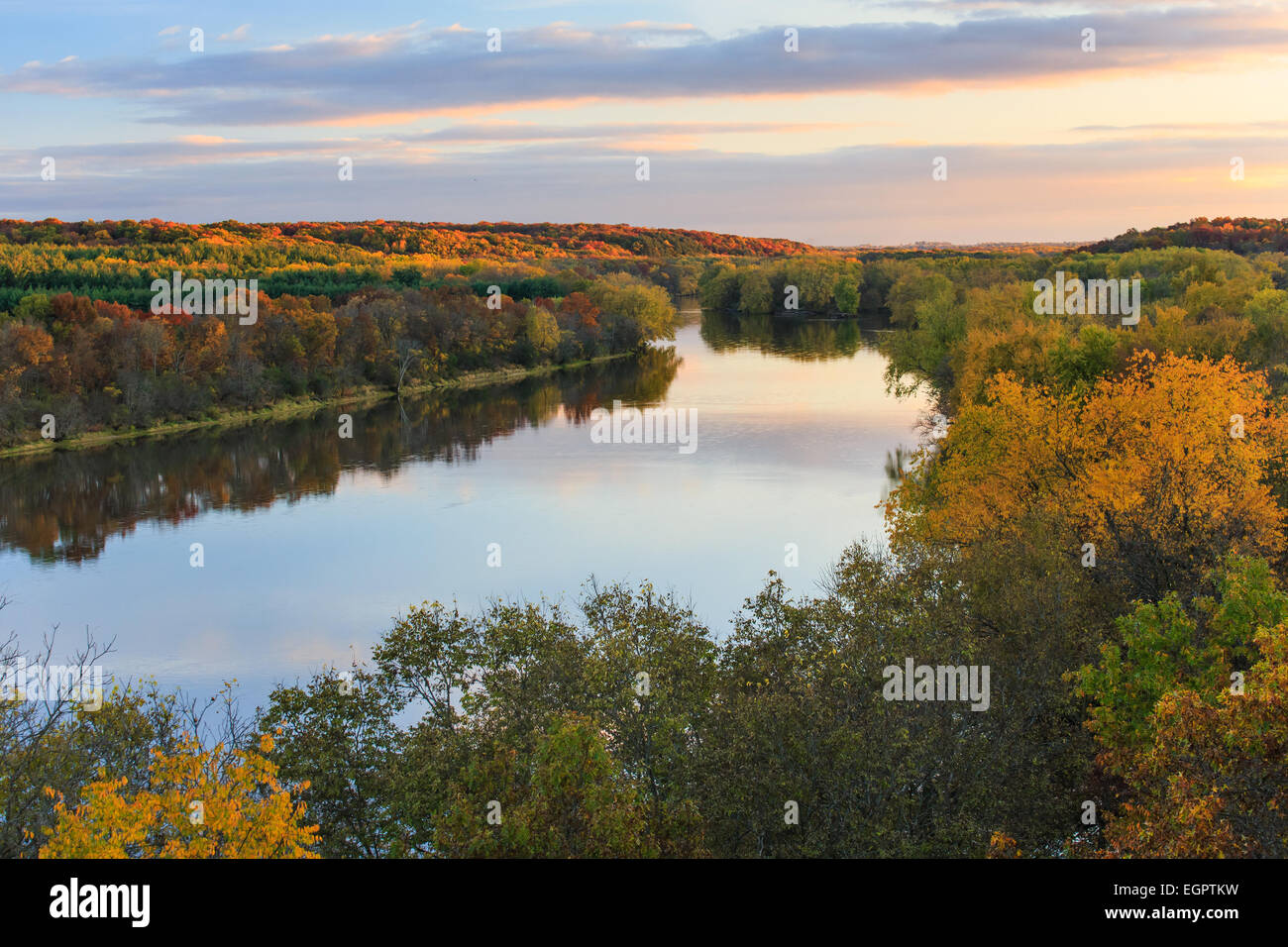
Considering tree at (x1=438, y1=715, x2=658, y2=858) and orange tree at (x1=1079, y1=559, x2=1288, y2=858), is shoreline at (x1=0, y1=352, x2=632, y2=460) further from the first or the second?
orange tree at (x1=1079, y1=559, x2=1288, y2=858)

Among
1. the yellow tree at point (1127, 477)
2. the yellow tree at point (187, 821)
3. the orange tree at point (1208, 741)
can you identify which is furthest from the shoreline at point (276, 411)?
the orange tree at point (1208, 741)

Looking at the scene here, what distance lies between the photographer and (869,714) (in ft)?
48.3

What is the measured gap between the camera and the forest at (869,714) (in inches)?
413

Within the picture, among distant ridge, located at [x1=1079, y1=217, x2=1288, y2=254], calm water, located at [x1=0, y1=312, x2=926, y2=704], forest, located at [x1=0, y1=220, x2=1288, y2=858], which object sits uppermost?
distant ridge, located at [x1=1079, y1=217, x2=1288, y2=254]

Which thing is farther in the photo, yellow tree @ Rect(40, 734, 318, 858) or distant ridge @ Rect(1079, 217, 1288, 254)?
distant ridge @ Rect(1079, 217, 1288, 254)

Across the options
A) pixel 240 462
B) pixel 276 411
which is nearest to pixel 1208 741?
pixel 240 462

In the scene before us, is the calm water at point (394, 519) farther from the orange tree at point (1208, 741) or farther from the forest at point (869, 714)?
the orange tree at point (1208, 741)

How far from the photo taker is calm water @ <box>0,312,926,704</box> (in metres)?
30.4

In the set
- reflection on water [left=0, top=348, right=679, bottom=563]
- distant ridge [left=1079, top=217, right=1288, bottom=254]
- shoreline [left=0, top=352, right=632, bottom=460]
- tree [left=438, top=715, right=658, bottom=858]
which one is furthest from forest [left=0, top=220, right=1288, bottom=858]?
distant ridge [left=1079, top=217, right=1288, bottom=254]

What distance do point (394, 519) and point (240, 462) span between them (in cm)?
1497

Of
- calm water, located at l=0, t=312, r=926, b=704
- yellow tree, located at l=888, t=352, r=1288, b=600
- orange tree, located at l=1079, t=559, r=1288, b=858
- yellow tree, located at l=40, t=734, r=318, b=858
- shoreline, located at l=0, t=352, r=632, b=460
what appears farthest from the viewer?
shoreline, located at l=0, t=352, r=632, b=460

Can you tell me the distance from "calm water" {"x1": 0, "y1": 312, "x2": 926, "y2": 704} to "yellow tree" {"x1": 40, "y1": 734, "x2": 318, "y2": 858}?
14032 mm

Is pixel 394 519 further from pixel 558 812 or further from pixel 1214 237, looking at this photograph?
pixel 1214 237
